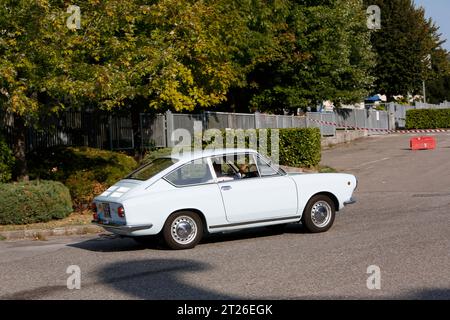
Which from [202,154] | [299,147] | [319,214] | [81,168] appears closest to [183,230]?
[202,154]

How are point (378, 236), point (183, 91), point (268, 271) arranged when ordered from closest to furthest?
point (268, 271), point (378, 236), point (183, 91)

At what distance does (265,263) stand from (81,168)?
A: 1039cm

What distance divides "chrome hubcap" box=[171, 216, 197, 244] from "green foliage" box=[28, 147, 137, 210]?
6514 millimetres

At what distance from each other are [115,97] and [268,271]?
8948 mm

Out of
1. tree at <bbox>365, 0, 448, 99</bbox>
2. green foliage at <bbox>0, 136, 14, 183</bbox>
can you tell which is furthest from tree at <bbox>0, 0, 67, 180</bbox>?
tree at <bbox>365, 0, 448, 99</bbox>

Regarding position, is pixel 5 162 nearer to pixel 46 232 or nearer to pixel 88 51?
pixel 88 51

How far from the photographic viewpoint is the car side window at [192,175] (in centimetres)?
1209

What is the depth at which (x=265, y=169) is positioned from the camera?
12.7 m

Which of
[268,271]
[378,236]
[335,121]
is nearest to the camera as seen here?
[268,271]

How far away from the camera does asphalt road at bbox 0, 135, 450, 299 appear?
8.44 metres

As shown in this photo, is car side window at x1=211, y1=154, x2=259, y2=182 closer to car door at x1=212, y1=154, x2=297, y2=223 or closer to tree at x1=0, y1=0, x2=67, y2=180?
car door at x1=212, y1=154, x2=297, y2=223

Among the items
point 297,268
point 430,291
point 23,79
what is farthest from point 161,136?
point 430,291

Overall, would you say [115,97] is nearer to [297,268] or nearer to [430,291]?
[297,268]

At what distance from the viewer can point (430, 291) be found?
8062mm
